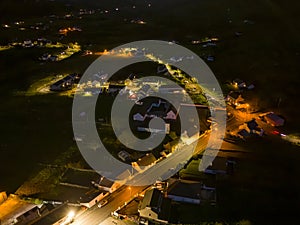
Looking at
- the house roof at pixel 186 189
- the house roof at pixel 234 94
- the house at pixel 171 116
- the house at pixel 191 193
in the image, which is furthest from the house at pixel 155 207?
the house roof at pixel 234 94

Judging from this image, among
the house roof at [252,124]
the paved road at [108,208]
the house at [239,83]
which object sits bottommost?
the paved road at [108,208]

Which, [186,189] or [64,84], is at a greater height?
[64,84]

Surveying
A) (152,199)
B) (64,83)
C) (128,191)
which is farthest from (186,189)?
(64,83)

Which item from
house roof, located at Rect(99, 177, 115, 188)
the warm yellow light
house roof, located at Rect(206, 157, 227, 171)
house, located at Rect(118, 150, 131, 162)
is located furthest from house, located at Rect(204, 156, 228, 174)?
the warm yellow light

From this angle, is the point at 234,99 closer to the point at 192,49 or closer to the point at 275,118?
the point at 275,118

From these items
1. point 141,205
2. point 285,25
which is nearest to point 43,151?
point 141,205

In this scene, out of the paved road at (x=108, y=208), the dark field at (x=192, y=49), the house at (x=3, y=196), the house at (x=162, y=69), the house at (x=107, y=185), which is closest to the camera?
the paved road at (x=108, y=208)

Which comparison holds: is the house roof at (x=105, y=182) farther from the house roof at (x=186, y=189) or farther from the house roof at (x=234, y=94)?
the house roof at (x=234, y=94)
